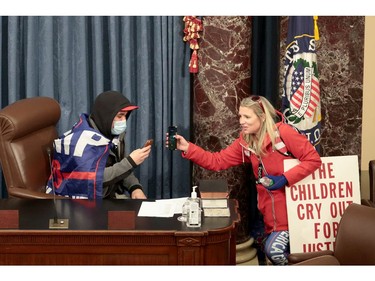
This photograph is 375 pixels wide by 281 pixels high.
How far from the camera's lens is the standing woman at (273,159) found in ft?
12.2

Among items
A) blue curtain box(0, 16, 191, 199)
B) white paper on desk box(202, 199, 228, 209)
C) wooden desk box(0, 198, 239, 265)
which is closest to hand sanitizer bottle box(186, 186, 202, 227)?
wooden desk box(0, 198, 239, 265)

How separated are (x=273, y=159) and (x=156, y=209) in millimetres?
872

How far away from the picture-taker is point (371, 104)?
540 cm

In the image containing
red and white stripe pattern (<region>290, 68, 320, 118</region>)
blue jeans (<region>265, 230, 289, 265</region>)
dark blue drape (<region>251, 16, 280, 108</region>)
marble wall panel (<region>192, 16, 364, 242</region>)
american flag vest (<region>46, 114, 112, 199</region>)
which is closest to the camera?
blue jeans (<region>265, 230, 289, 265</region>)

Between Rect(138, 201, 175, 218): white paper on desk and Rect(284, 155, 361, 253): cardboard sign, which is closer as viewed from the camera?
Rect(138, 201, 175, 218): white paper on desk

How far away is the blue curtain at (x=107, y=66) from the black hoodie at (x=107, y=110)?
1340 mm

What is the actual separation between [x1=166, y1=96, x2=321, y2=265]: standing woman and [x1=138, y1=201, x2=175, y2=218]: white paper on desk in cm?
67

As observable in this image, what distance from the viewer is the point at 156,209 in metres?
3.40

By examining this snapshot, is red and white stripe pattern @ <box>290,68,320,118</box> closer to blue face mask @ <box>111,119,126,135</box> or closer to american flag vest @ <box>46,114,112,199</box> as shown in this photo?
blue face mask @ <box>111,119,126,135</box>

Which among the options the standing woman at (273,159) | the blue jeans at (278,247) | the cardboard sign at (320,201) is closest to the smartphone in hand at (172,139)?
the standing woman at (273,159)

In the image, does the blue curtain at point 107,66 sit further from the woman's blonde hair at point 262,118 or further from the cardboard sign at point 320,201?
the cardboard sign at point 320,201

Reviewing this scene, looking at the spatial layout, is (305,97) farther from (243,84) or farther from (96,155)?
(96,155)

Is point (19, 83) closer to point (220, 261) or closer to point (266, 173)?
point (266, 173)

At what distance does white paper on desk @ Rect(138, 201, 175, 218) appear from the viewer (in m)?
3.29
